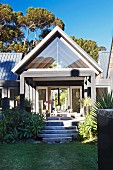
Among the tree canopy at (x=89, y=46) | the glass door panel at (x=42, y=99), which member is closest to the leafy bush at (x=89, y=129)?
the glass door panel at (x=42, y=99)

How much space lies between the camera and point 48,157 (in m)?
8.91

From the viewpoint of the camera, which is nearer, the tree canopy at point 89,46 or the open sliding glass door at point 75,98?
the open sliding glass door at point 75,98

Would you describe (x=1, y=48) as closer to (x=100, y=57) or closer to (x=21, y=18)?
(x=21, y=18)

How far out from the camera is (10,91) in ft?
71.6

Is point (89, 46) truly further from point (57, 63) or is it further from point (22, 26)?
point (57, 63)

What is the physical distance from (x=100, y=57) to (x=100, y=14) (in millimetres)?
4121

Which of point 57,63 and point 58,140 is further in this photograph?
point 57,63

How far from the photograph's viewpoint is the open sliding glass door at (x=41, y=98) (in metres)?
20.6

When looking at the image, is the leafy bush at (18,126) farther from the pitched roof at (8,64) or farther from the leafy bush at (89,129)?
the pitched roof at (8,64)

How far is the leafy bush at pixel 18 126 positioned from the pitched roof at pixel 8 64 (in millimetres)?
9019

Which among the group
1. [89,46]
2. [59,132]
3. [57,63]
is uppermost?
[89,46]

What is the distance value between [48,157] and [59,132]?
4.38 metres

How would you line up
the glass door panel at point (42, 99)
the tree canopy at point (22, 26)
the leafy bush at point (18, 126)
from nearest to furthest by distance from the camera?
1. the leafy bush at point (18, 126)
2. the glass door panel at point (42, 99)
3. the tree canopy at point (22, 26)

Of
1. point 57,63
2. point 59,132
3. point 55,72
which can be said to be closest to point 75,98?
point 57,63
